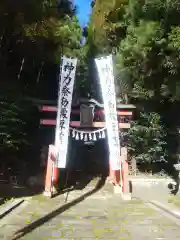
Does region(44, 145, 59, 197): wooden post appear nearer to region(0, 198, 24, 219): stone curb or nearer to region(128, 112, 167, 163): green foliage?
region(0, 198, 24, 219): stone curb

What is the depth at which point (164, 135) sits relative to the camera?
15000 millimetres

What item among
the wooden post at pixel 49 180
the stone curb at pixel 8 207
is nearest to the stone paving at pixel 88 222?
the stone curb at pixel 8 207

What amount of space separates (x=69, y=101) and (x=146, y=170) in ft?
16.9

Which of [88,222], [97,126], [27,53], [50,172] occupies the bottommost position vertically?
[88,222]

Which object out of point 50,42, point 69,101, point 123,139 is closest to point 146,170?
point 123,139

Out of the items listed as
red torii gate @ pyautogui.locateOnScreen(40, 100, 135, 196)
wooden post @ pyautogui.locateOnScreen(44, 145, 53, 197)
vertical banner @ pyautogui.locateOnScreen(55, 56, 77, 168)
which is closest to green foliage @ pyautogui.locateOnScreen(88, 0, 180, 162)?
red torii gate @ pyautogui.locateOnScreen(40, 100, 135, 196)

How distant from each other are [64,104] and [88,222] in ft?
19.8

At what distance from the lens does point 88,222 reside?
8.62m

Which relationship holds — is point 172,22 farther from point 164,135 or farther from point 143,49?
point 164,135

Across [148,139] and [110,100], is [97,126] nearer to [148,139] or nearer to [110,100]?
[110,100]

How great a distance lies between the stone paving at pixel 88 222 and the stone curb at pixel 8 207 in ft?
1.20

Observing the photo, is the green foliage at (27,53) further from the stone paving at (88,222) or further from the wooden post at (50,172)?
the stone paving at (88,222)

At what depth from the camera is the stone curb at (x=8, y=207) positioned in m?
9.26

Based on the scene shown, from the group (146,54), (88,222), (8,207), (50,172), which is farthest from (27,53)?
(88,222)
